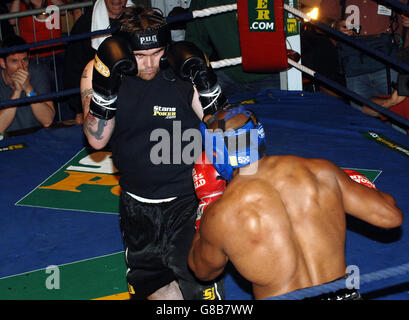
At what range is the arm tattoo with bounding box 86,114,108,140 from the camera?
288 cm

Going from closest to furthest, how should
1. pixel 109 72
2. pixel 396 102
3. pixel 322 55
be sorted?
pixel 109 72 < pixel 396 102 < pixel 322 55

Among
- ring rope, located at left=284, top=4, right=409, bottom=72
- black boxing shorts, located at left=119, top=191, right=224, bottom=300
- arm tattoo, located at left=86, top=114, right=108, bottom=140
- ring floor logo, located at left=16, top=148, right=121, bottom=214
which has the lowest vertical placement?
ring floor logo, located at left=16, top=148, right=121, bottom=214

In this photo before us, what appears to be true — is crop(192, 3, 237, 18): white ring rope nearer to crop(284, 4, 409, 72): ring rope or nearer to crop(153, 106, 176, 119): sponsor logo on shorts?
crop(284, 4, 409, 72): ring rope

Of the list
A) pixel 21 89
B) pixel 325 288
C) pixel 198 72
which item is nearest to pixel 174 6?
pixel 21 89

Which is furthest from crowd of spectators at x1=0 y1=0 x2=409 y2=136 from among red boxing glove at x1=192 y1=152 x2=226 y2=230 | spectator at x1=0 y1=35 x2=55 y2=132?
red boxing glove at x1=192 y1=152 x2=226 y2=230

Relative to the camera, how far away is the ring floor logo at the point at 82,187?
4.54 meters

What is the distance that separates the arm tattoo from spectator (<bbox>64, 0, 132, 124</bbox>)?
9.20 ft

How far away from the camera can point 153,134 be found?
9.58 ft

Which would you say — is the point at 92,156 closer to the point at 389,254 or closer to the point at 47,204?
the point at 47,204

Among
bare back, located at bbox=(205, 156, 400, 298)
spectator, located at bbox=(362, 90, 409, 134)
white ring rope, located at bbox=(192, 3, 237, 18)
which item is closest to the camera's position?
bare back, located at bbox=(205, 156, 400, 298)

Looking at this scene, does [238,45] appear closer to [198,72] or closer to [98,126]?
[198,72]

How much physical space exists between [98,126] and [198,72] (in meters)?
0.55

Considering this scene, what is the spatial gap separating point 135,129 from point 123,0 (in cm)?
305

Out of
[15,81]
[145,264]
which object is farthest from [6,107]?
[145,264]
